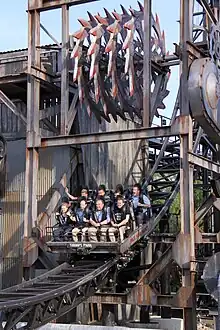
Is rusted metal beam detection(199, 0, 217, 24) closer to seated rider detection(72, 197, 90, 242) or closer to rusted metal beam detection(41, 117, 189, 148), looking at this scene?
rusted metal beam detection(41, 117, 189, 148)

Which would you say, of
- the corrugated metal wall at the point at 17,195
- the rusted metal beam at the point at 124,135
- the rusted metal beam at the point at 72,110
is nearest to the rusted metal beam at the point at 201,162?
the rusted metal beam at the point at 124,135

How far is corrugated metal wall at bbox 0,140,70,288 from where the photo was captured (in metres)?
19.1

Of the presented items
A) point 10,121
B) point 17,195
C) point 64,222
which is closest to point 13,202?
point 17,195

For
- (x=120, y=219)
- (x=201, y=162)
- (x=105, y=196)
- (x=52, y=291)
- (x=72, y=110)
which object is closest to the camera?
(x=52, y=291)

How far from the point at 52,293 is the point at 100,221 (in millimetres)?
3628

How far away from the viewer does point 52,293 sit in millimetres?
11922

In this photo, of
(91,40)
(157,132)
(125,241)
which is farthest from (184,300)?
(91,40)

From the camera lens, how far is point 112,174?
20625mm

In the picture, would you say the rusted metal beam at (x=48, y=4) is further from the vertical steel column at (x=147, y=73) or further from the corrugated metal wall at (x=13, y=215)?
the corrugated metal wall at (x=13, y=215)

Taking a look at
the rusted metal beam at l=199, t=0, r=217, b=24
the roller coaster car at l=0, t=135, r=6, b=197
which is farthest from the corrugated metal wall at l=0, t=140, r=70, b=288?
the rusted metal beam at l=199, t=0, r=217, b=24

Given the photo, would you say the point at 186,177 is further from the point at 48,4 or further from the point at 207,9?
the point at 48,4

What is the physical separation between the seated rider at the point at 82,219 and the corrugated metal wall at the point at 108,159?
3.46 metres

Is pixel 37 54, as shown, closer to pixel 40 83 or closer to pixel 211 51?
pixel 40 83

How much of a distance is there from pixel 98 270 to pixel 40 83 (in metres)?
6.07
